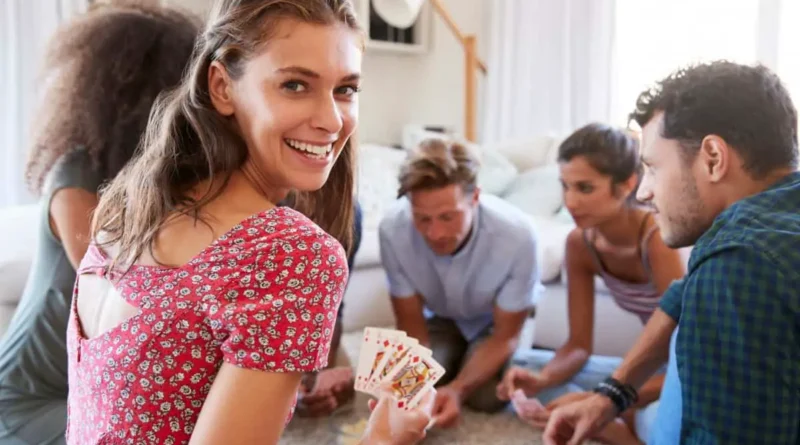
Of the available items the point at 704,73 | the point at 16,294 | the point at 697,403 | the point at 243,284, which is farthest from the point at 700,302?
the point at 16,294

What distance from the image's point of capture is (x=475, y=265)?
82.3 inches

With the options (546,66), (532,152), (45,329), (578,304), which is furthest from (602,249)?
(546,66)

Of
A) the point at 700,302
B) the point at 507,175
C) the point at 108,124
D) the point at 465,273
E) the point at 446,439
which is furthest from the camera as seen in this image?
the point at 507,175

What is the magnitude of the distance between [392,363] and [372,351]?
54 millimetres

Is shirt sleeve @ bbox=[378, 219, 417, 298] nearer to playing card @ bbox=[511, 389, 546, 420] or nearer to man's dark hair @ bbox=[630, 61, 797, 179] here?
playing card @ bbox=[511, 389, 546, 420]

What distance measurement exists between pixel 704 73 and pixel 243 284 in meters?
0.84

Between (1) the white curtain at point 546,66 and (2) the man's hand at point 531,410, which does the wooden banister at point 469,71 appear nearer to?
(1) the white curtain at point 546,66

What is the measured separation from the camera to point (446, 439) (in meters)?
1.92

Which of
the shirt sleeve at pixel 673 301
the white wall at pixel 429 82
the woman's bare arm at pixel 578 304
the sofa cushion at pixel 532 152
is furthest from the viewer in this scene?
the white wall at pixel 429 82

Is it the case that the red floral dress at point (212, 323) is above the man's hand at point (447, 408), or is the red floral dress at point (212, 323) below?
above

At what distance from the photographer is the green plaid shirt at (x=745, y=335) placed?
2.79 feet

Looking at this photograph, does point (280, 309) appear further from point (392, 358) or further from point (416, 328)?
point (416, 328)

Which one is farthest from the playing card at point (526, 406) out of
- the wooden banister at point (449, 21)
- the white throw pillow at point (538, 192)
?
the wooden banister at point (449, 21)

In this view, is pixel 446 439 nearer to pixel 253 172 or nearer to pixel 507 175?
pixel 253 172
